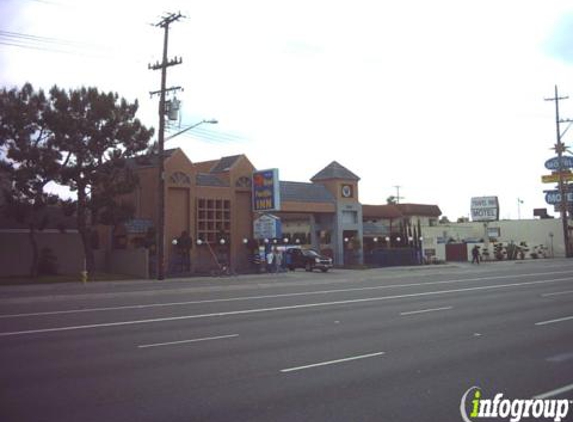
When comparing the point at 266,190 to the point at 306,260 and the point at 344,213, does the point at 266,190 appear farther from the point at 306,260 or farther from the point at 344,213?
the point at 344,213

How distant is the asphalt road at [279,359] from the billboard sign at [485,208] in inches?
1855

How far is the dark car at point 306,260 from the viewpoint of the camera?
43531 mm

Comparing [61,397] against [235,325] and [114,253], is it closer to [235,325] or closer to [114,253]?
[235,325]

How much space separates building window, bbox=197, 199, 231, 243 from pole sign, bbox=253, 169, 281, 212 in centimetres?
226

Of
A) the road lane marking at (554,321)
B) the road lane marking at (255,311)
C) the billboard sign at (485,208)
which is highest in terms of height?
the billboard sign at (485,208)

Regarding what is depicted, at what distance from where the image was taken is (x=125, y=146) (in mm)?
36250

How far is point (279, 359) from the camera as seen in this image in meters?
9.90

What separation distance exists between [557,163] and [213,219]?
125 ft

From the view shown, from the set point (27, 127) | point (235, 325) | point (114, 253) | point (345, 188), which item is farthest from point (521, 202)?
point (235, 325)

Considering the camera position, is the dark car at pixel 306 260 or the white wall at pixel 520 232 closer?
the dark car at pixel 306 260

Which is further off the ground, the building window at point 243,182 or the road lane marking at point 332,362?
the building window at point 243,182

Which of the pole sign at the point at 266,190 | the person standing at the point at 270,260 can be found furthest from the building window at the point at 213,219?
the person standing at the point at 270,260

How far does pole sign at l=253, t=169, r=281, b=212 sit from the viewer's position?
146 ft

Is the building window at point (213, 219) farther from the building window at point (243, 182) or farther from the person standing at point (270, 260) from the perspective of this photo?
the person standing at point (270, 260)
